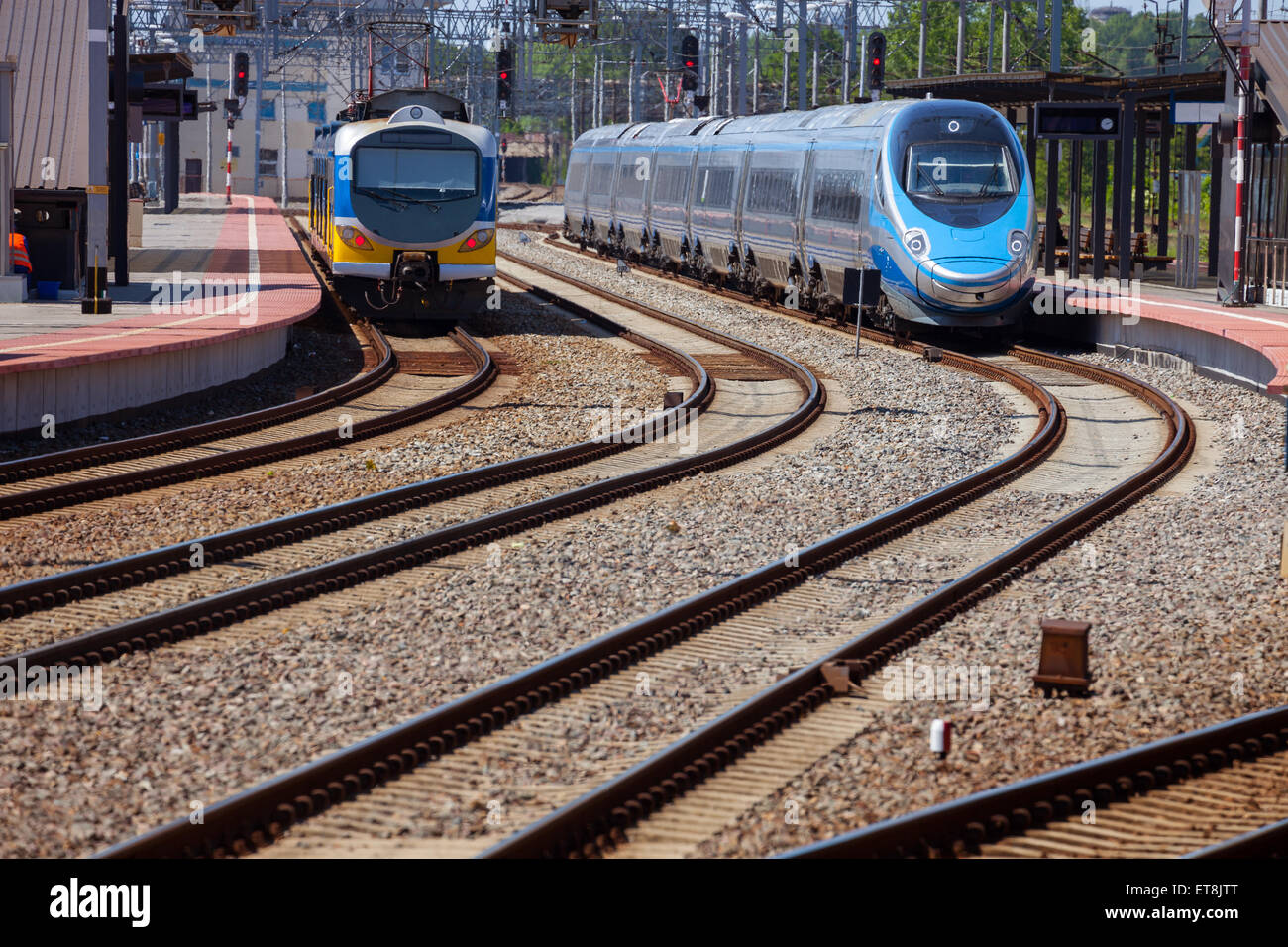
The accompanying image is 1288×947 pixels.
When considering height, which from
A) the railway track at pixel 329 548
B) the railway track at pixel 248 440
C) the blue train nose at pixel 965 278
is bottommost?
the railway track at pixel 329 548

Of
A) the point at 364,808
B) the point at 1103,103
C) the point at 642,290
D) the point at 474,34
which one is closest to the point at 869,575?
the point at 364,808

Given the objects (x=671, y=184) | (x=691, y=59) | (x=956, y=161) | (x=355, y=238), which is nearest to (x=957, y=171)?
(x=956, y=161)

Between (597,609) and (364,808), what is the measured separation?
307cm

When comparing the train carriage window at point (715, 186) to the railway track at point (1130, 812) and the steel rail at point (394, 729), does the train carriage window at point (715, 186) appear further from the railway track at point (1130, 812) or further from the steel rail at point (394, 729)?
the railway track at point (1130, 812)

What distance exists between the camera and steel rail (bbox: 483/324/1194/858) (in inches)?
226

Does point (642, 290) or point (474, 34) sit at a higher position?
point (474, 34)

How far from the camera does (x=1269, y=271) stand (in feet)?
83.5

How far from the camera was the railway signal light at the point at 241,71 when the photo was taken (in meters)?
52.4

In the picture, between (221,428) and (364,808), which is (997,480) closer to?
(221,428)

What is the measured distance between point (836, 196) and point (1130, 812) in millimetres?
18779

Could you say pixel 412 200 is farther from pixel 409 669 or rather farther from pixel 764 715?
pixel 764 715

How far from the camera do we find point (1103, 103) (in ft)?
93.2

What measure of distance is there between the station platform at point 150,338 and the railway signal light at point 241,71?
24703mm

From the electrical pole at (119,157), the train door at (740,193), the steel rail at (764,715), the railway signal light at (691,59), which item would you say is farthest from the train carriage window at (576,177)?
the steel rail at (764,715)
